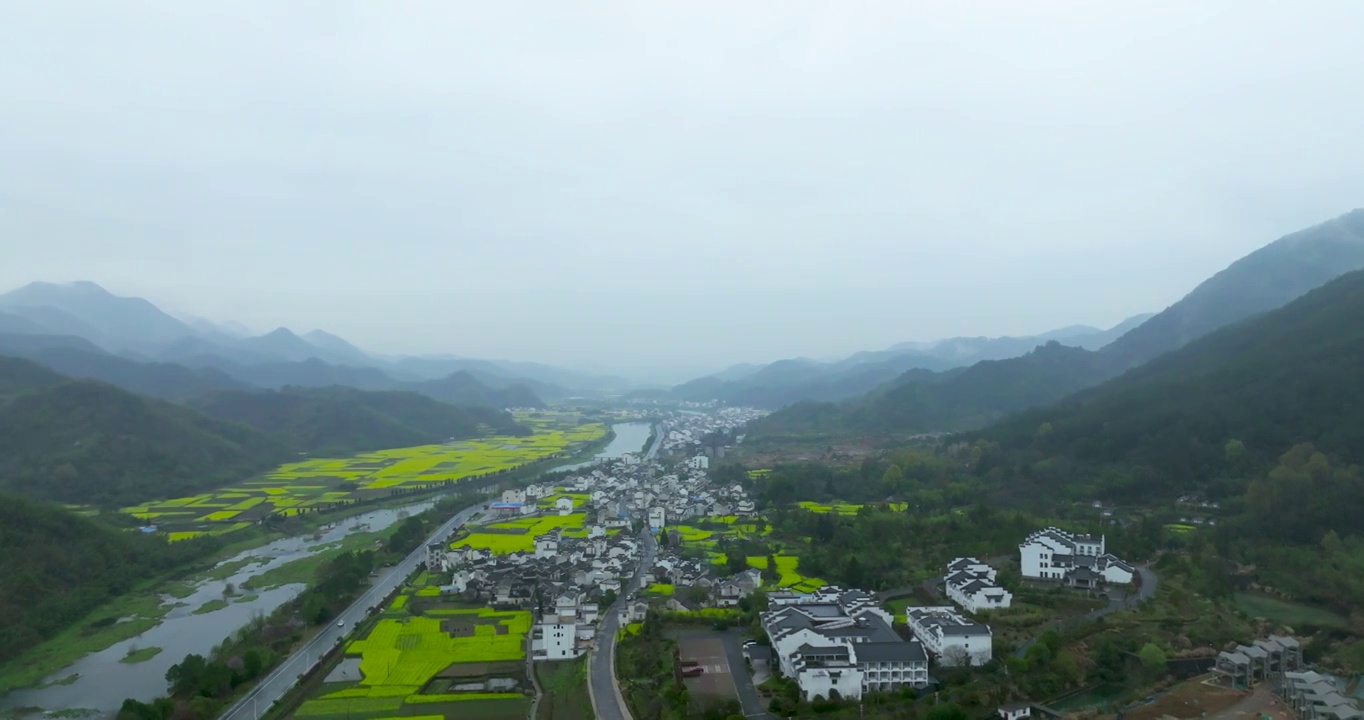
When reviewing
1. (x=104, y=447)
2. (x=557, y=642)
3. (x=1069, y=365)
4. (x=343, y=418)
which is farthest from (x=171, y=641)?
(x=1069, y=365)

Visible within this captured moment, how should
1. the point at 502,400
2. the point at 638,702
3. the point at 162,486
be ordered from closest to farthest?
the point at 638,702 → the point at 162,486 → the point at 502,400

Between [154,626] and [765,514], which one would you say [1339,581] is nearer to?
[765,514]

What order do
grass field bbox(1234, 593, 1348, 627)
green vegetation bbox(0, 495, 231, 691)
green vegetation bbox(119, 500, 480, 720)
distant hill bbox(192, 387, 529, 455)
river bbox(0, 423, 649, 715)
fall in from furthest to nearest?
distant hill bbox(192, 387, 529, 455) < green vegetation bbox(0, 495, 231, 691) < grass field bbox(1234, 593, 1348, 627) < river bbox(0, 423, 649, 715) < green vegetation bbox(119, 500, 480, 720)

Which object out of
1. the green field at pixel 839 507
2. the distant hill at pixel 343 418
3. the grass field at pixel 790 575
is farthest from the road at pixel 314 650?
the distant hill at pixel 343 418

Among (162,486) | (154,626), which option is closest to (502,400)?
(162,486)

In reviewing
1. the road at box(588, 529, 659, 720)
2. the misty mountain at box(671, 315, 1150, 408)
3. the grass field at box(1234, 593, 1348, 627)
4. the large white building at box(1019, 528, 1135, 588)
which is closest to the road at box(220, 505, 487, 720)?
the road at box(588, 529, 659, 720)

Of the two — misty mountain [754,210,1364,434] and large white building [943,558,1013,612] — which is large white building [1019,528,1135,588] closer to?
large white building [943,558,1013,612]

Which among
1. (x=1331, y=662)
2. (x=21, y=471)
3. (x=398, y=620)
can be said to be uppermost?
(x=21, y=471)
